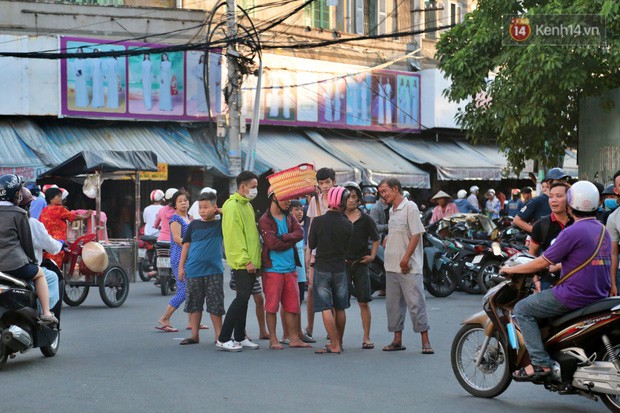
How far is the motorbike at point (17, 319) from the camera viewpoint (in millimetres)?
9500

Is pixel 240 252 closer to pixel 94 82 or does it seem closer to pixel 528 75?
pixel 528 75

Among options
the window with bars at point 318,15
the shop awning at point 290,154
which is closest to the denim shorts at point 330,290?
the shop awning at point 290,154

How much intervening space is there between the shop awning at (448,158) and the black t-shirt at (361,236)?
22.3 meters

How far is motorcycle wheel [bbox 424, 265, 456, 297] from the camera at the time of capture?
58.6 feet

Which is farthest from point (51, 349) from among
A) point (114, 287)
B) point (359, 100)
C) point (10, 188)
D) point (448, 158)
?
point (448, 158)

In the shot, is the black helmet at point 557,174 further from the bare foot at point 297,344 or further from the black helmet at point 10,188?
the black helmet at point 10,188

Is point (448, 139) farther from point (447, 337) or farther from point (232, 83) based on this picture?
point (447, 337)

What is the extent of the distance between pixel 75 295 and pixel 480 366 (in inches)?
363

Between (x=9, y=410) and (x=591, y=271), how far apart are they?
159 inches

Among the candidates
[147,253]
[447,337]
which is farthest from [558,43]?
[447,337]

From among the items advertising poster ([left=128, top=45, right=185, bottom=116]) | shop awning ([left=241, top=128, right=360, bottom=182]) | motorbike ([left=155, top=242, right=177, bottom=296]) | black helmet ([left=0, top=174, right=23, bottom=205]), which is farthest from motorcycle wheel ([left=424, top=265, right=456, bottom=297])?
advertising poster ([left=128, top=45, right=185, bottom=116])

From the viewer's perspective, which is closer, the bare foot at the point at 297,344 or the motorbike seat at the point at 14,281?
the motorbike seat at the point at 14,281

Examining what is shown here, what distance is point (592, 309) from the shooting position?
7.48 metres

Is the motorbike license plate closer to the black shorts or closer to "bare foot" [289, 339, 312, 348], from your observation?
"bare foot" [289, 339, 312, 348]
